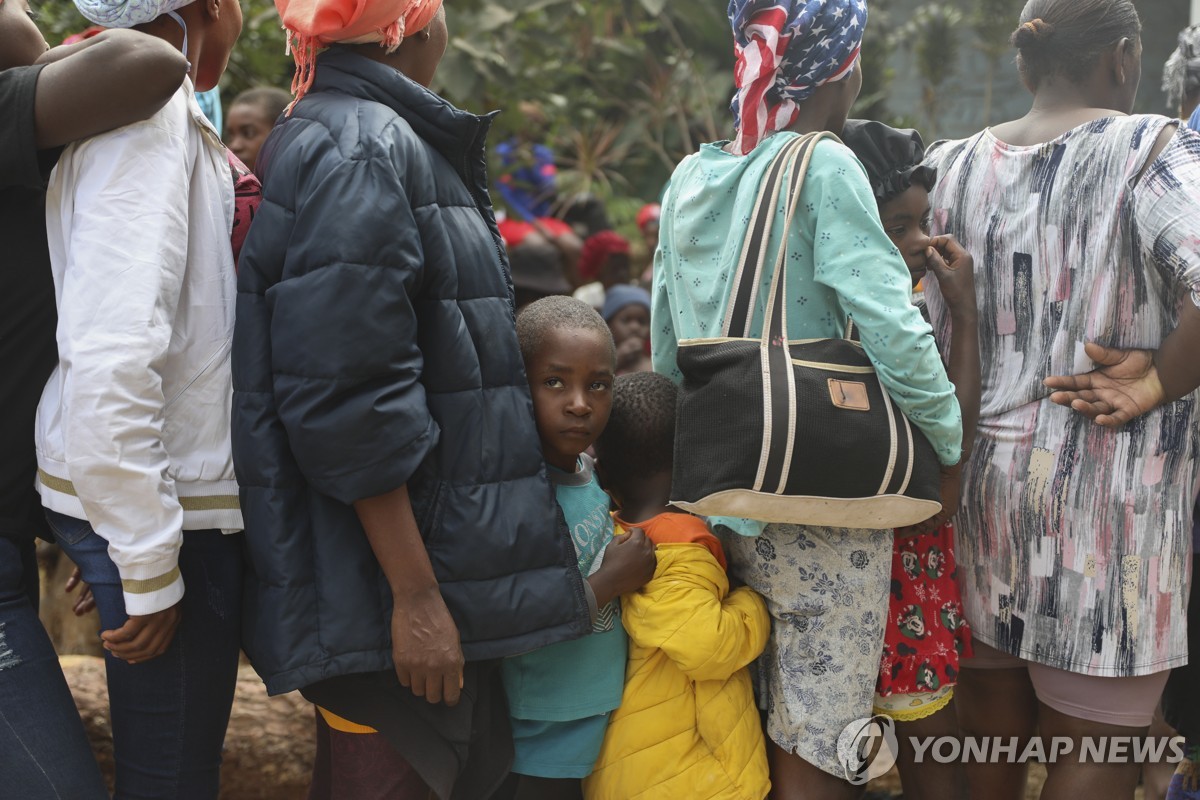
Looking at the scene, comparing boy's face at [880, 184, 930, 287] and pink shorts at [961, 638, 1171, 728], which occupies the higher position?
boy's face at [880, 184, 930, 287]

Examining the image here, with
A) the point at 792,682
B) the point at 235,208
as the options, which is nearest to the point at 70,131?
the point at 235,208

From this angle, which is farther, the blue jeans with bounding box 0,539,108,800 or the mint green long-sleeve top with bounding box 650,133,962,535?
the mint green long-sleeve top with bounding box 650,133,962,535

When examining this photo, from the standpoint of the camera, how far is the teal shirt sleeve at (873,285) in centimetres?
206

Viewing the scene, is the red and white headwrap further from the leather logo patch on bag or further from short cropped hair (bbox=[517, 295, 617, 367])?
the leather logo patch on bag

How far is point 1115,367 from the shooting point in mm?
2334

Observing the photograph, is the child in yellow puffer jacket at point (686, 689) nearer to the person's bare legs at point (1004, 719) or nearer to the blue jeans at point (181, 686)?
the person's bare legs at point (1004, 719)

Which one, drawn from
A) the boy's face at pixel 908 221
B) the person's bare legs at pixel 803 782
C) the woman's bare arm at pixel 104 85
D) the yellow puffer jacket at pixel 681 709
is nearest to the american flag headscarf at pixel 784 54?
the boy's face at pixel 908 221

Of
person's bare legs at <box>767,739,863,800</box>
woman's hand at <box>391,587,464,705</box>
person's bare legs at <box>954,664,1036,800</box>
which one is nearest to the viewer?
woman's hand at <box>391,587,464,705</box>

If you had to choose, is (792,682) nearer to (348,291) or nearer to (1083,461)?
(1083,461)

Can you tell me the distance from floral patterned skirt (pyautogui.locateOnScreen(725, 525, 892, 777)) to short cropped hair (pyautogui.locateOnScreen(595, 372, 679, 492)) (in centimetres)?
32

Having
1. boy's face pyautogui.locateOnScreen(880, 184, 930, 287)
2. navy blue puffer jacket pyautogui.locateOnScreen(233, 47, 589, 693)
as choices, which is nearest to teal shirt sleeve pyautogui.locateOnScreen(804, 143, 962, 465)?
boy's face pyautogui.locateOnScreen(880, 184, 930, 287)

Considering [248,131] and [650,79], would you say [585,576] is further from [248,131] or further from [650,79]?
[650,79]

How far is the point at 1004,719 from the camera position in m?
2.64

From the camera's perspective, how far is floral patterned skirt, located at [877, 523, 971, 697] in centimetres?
245
